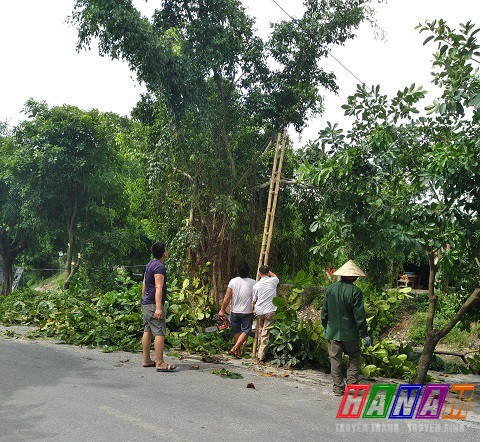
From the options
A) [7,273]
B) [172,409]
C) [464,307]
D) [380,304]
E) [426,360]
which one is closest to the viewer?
[172,409]

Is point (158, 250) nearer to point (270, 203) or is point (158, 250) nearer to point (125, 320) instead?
point (270, 203)

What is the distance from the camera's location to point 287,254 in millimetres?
18656

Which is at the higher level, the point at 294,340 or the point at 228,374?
the point at 294,340

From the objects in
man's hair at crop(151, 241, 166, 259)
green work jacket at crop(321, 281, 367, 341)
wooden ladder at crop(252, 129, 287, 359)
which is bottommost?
green work jacket at crop(321, 281, 367, 341)

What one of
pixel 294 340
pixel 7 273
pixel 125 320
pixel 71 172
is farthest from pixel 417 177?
pixel 7 273

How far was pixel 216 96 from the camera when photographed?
56.6 ft

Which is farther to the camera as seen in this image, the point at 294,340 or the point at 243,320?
the point at 243,320

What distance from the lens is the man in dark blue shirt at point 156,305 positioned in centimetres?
918

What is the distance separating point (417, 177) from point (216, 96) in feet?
32.3

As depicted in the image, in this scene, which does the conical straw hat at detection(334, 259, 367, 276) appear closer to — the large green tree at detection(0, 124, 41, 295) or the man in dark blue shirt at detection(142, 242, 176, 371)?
the man in dark blue shirt at detection(142, 242, 176, 371)

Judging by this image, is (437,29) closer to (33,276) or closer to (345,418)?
(345,418)

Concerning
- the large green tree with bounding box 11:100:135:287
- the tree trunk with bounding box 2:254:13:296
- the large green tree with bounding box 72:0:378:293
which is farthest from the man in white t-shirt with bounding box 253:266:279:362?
the tree trunk with bounding box 2:254:13:296

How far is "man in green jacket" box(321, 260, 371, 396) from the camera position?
8027mm

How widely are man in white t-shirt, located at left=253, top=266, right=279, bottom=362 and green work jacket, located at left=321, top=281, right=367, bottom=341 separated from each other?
2319mm
